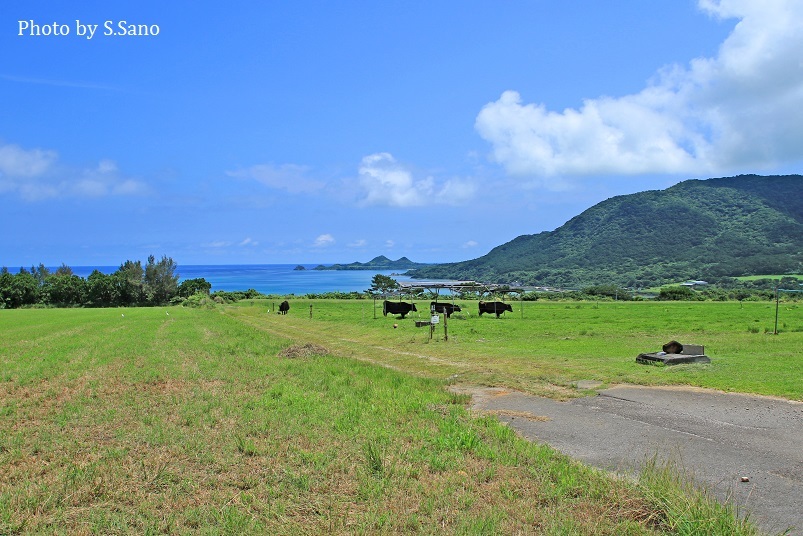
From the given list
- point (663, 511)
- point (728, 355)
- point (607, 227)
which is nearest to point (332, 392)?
point (663, 511)

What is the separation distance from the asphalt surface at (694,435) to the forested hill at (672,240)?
385 feet

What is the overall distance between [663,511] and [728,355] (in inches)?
570

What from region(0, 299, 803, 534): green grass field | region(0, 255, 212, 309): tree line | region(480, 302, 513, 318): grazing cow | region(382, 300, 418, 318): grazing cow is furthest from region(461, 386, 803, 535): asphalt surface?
region(0, 255, 212, 309): tree line

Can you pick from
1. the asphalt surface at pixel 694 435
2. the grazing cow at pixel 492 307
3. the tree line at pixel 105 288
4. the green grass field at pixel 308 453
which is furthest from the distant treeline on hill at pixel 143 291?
the asphalt surface at pixel 694 435

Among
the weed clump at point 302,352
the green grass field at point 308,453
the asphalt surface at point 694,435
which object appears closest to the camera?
the green grass field at point 308,453

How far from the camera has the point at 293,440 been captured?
8141mm

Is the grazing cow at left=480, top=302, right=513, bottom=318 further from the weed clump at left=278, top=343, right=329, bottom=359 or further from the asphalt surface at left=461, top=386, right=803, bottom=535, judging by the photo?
the asphalt surface at left=461, top=386, right=803, bottom=535

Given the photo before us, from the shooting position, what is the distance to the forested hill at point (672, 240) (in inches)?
4943

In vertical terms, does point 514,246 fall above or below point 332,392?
above

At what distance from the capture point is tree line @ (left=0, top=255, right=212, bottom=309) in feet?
283

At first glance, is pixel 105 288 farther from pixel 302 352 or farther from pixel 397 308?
pixel 302 352

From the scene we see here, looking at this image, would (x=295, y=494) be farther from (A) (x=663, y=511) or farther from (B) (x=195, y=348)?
(B) (x=195, y=348)

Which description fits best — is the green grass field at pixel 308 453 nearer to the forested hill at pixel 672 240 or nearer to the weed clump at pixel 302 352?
the weed clump at pixel 302 352

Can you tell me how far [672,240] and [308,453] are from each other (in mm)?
157295
